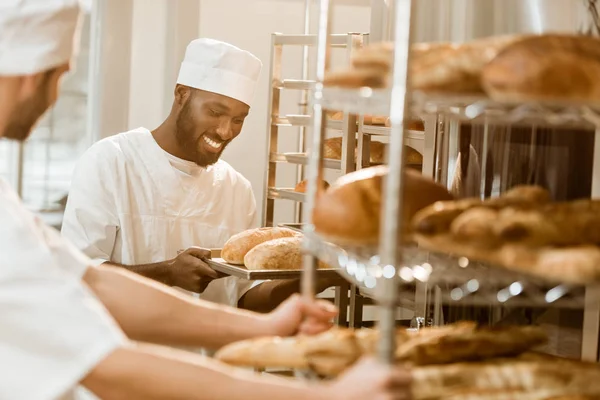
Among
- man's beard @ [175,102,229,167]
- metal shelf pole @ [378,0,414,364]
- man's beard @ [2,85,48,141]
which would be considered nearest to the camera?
metal shelf pole @ [378,0,414,364]

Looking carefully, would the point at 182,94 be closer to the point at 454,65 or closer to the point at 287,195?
the point at 287,195

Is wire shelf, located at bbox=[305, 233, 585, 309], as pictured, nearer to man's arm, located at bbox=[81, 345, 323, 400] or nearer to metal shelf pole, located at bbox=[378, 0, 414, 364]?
metal shelf pole, located at bbox=[378, 0, 414, 364]

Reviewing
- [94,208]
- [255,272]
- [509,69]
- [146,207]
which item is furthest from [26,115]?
[146,207]

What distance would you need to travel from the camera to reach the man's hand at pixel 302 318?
63.5 inches

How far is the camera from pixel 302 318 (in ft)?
5.39

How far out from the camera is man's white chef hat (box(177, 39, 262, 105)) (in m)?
3.22

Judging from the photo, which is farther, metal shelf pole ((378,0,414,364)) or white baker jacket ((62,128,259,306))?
white baker jacket ((62,128,259,306))

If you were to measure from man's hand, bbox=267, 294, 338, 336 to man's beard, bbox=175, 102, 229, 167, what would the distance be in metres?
1.62

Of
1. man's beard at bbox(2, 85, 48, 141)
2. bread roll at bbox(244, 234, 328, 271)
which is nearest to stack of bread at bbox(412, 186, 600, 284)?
man's beard at bbox(2, 85, 48, 141)

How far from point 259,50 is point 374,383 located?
3405mm

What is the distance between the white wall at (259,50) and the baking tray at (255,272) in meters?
1.63

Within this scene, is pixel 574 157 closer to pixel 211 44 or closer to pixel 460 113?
pixel 460 113

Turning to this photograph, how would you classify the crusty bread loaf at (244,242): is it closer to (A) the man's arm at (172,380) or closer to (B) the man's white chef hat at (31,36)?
(B) the man's white chef hat at (31,36)

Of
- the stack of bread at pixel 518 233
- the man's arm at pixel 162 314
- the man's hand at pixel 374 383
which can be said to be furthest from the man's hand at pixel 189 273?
the man's hand at pixel 374 383
